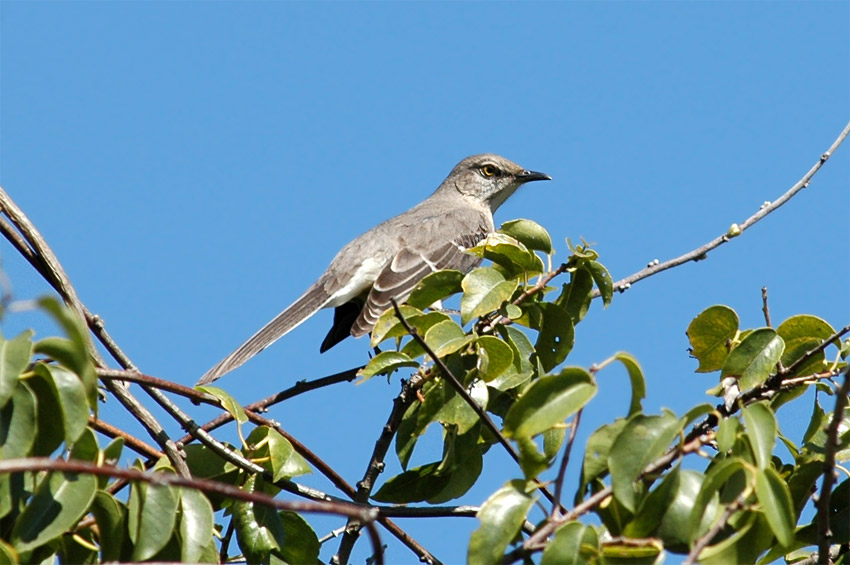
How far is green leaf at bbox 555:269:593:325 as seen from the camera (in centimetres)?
339

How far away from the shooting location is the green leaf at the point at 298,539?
10.4 feet

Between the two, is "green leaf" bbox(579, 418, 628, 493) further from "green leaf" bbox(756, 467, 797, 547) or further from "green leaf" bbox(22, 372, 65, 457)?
"green leaf" bbox(22, 372, 65, 457)

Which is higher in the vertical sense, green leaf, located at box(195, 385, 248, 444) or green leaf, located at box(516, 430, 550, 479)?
green leaf, located at box(195, 385, 248, 444)

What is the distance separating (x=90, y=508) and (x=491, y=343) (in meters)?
1.20

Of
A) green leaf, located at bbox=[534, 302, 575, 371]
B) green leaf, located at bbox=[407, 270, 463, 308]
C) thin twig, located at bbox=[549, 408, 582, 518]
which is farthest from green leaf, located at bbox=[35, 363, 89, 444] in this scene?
green leaf, located at bbox=[534, 302, 575, 371]

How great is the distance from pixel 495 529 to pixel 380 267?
4.57 metres

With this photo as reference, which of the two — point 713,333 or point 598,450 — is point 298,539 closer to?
point 598,450

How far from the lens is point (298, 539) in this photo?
317cm

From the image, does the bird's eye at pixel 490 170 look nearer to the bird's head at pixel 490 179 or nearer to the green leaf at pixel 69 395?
the bird's head at pixel 490 179

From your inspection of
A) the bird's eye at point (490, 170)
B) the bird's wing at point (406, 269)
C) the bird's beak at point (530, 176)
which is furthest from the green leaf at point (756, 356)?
the bird's eye at point (490, 170)

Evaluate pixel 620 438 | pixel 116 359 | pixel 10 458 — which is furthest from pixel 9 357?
pixel 620 438

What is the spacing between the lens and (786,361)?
→ 10.3ft

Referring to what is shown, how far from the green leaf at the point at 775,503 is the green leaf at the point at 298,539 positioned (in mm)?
1612

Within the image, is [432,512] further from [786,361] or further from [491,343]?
[786,361]
